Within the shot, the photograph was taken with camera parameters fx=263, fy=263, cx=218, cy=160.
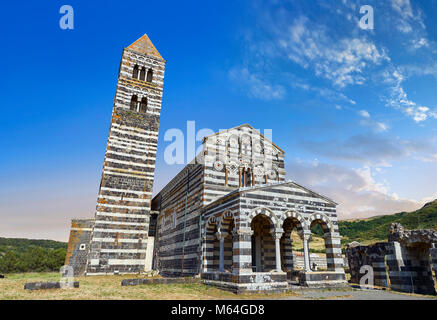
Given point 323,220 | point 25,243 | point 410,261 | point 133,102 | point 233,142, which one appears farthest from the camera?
point 25,243

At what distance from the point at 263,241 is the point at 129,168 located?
1400cm

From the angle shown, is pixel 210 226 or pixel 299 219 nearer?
pixel 299 219

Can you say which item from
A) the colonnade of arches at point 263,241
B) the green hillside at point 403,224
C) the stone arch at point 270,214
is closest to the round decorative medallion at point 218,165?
the colonnade of arches at point 263,241

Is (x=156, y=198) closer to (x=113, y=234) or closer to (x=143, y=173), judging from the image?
(x=143, y=173)

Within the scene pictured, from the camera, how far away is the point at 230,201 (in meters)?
13.9

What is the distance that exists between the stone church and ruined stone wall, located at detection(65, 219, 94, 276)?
77 mm

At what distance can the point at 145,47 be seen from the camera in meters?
29.5

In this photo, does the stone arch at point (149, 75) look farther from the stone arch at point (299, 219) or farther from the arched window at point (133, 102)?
the stone arch at point (299, 219)

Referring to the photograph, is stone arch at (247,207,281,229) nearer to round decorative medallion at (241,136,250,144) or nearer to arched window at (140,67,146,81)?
round decorative medallion at (241,136,250,144)

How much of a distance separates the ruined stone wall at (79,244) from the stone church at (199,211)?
8cm

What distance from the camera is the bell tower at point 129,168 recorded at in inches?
864

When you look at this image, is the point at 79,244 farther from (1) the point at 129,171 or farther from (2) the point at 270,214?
(2) the point at 270,214

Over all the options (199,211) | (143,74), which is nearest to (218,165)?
(199,211)
